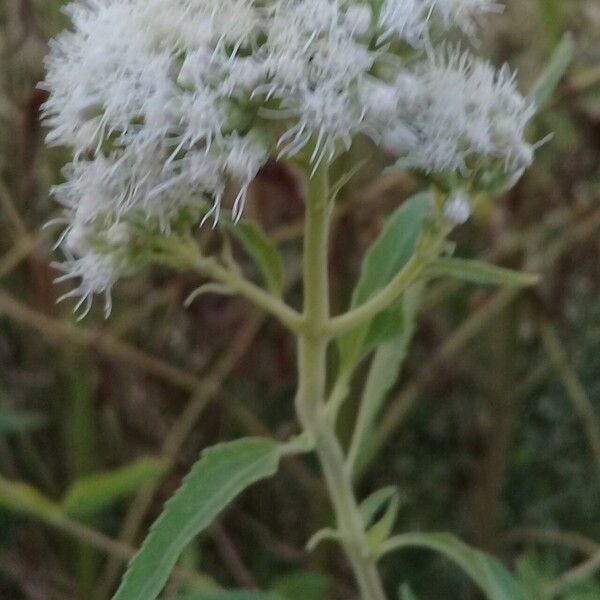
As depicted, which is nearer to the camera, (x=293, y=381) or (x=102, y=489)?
(x=102, y=489)

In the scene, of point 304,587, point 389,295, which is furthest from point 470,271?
point 304,587

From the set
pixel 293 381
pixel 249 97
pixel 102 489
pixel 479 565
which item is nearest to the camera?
pixel 249 97

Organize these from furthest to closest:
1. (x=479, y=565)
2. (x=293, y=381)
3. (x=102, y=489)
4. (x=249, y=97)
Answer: (x=293, y=381), (x=102, y=489), (x=479, y=565), (x=249, y=97)

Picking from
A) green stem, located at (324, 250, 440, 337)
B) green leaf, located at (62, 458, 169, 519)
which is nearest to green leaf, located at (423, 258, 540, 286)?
green stem, located at (324, 250, 440, 337)

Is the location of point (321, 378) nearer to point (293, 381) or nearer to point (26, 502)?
point (26, 502)

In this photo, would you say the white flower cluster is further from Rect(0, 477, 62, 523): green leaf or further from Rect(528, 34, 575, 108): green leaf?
Rect(0, 477, 62, 523): green leaf

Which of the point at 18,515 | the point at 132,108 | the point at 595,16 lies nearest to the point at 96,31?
the point at 132,108

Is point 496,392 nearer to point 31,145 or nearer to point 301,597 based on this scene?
point 301,597
